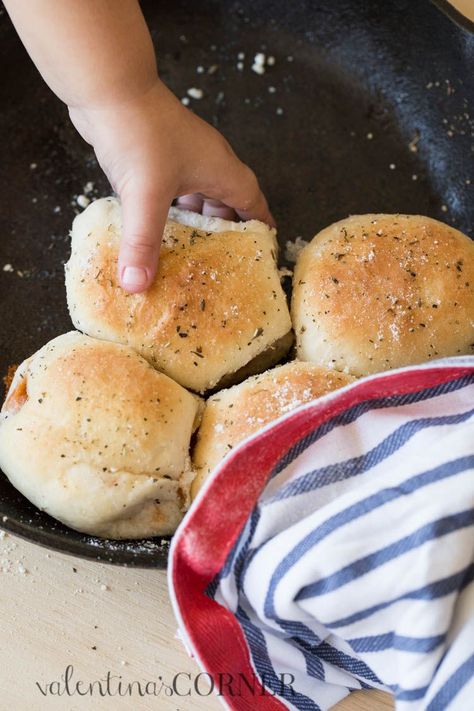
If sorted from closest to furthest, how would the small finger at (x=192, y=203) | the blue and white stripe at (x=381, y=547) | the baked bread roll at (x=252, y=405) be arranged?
the blue and white stripe at (x=381, y=547)
the baked bread roll at (x=252, y=405)
the small finger at (x=192, y=203)

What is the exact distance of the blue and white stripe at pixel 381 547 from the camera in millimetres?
723

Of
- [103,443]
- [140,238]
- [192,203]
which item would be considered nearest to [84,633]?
[103,443]

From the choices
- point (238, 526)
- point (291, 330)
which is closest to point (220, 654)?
point (238, 526)

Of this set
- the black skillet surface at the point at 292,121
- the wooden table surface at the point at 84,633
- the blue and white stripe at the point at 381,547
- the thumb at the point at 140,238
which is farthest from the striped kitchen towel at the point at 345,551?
the black skillet surface at the point at 292,121

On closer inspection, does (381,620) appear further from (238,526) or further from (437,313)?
(437,313)

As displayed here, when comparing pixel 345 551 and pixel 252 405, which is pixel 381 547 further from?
pixel 252 405

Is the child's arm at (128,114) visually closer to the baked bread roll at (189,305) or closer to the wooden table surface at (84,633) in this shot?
the baked bread roll at (189,305)

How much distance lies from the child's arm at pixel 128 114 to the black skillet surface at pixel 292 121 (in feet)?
0.62

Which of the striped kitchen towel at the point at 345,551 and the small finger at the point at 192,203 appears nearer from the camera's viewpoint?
the striped kitchen towel at the point at 345,551

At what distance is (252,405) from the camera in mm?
838

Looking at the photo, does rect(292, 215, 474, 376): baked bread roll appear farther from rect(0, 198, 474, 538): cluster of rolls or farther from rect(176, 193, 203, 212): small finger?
rect(176, 193, 203, 212): small finger

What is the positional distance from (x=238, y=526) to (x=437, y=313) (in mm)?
344

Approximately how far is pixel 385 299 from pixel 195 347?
23 centimetres

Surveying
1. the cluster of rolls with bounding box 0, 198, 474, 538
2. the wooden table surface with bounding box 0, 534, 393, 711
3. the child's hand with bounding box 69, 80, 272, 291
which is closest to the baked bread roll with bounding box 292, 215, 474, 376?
the cluster of rolls with bounding box 0, 198, 474, 538
